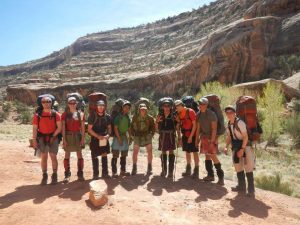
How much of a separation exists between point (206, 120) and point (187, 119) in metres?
0.46

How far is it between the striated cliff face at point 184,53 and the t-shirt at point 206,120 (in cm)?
3024

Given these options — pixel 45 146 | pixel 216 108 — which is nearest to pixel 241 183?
pixel 216 108

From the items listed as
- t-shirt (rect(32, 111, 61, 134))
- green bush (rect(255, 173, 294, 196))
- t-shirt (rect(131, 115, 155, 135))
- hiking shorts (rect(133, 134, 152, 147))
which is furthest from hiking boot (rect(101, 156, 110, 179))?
green bush (rect(255, 173, 294, 196))

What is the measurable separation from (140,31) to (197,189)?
3825 inches

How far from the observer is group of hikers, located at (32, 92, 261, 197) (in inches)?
284

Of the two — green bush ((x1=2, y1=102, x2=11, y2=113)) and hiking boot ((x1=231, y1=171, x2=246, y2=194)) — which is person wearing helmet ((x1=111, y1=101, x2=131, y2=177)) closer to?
hiking boot ((x1=231, y1=171, x2=246, y2=194))

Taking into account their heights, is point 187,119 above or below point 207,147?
above

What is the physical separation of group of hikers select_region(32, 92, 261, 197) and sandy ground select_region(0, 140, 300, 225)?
0.47m

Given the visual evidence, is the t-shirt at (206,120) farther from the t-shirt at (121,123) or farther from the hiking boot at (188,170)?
the t-shirt at (121,123)

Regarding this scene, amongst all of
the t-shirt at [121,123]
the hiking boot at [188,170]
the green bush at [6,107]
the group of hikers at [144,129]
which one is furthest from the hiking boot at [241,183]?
the green bush at [6,107]

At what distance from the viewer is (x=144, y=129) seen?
26.8 feet

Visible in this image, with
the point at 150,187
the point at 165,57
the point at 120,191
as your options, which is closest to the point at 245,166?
the point at 150,187

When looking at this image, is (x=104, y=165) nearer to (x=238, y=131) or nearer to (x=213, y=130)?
(x=213, y=130)

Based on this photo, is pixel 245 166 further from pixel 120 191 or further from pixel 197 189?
pixel 120 191
